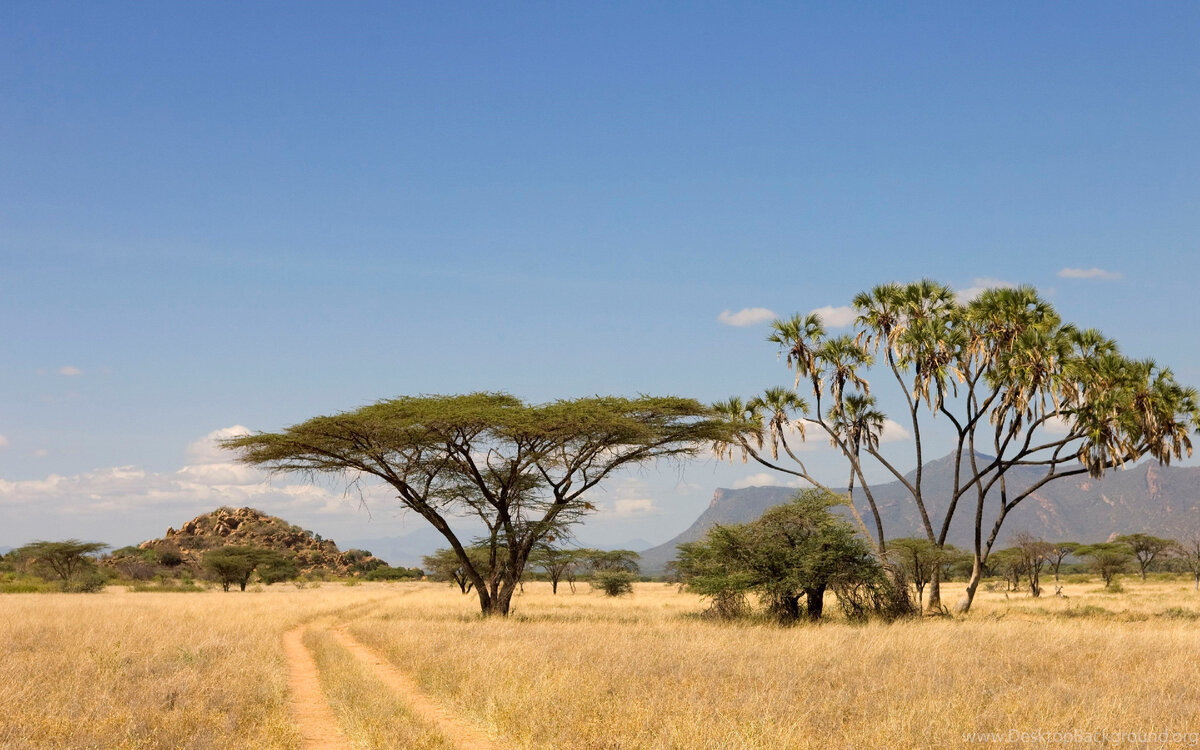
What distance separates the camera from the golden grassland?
10453 millimetres

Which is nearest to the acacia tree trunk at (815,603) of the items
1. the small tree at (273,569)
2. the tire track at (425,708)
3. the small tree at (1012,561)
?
the tire track at (425,708)

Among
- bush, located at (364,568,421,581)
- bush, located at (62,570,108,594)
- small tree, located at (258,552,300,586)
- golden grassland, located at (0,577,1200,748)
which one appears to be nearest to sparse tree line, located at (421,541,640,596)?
small tree, located at (258,552,300,586)

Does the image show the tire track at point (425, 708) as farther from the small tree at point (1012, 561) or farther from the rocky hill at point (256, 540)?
the rocky hill at point (256, 540)

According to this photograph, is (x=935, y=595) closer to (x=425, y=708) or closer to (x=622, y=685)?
(x=622, y=685)

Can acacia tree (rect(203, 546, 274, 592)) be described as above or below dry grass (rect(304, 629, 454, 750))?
below

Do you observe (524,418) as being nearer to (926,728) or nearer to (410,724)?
(410,724)

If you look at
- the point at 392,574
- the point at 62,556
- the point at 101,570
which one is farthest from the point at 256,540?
the point at 62,556

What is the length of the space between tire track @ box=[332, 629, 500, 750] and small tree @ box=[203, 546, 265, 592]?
56.3 m

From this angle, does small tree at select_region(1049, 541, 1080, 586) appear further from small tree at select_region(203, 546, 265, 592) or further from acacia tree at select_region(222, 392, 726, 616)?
small tree at select_region(203, 546, 265, 592)

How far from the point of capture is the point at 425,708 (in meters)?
12.8

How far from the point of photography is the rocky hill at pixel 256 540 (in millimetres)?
118225

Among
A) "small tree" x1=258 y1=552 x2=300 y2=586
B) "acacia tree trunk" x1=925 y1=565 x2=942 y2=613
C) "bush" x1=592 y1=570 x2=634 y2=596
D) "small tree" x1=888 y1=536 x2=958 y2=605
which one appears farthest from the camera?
"small tree" x1=258 y1=552 x2=300 y2=586

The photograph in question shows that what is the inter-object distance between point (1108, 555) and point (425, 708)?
84164 millimetres

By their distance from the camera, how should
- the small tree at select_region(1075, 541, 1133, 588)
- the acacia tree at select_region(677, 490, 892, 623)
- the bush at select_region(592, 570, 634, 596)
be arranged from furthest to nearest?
the small tree at select_region(1075, 541, 1133, 588), the bush at select_region(592, 570, 634, 596), the acacia tree at select_region(677, 490, 892, 623)
